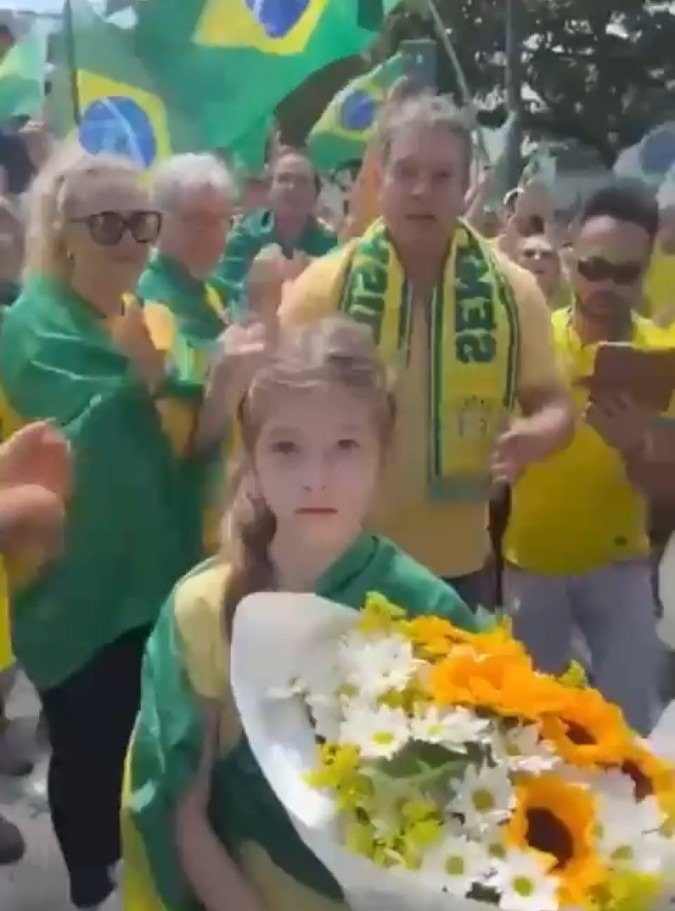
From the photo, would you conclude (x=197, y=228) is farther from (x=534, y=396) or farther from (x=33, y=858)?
(x=33, y=858)

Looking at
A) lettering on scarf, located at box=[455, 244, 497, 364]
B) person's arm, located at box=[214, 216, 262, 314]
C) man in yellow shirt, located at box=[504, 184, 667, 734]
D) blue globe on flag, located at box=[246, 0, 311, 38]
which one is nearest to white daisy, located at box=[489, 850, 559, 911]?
lettering on scarf, located at box=[455, 244, 497, 364]

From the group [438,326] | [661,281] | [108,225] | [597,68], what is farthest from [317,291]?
[597,68]

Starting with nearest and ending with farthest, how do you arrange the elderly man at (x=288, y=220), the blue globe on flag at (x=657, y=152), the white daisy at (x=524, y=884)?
the white daisy at (x=524, y=884), the elderly man at (x=288, y=220), the blue globe on flag at (x=657, y=152)

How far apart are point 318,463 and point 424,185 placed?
1.24 meters

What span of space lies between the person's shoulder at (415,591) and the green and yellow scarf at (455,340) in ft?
3.61

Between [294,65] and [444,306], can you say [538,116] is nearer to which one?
[294,65]

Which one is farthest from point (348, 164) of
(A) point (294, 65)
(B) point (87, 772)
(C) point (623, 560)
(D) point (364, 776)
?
(D) point (364, 776)

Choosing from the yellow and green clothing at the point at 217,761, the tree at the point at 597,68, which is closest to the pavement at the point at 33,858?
the yellow and green clothing at the point at 217,761

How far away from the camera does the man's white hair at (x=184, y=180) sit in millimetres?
3336

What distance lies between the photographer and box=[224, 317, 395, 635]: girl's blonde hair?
71.2 inches

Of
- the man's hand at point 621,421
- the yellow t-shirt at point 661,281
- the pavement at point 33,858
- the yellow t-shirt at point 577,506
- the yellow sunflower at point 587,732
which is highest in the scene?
the yellow sunflower at point 587,732

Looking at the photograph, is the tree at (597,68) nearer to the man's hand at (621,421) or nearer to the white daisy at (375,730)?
the man's hand at (621,421)

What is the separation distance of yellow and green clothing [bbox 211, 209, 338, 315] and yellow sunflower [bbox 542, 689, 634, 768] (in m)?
2.89

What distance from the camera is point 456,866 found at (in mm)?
1274
